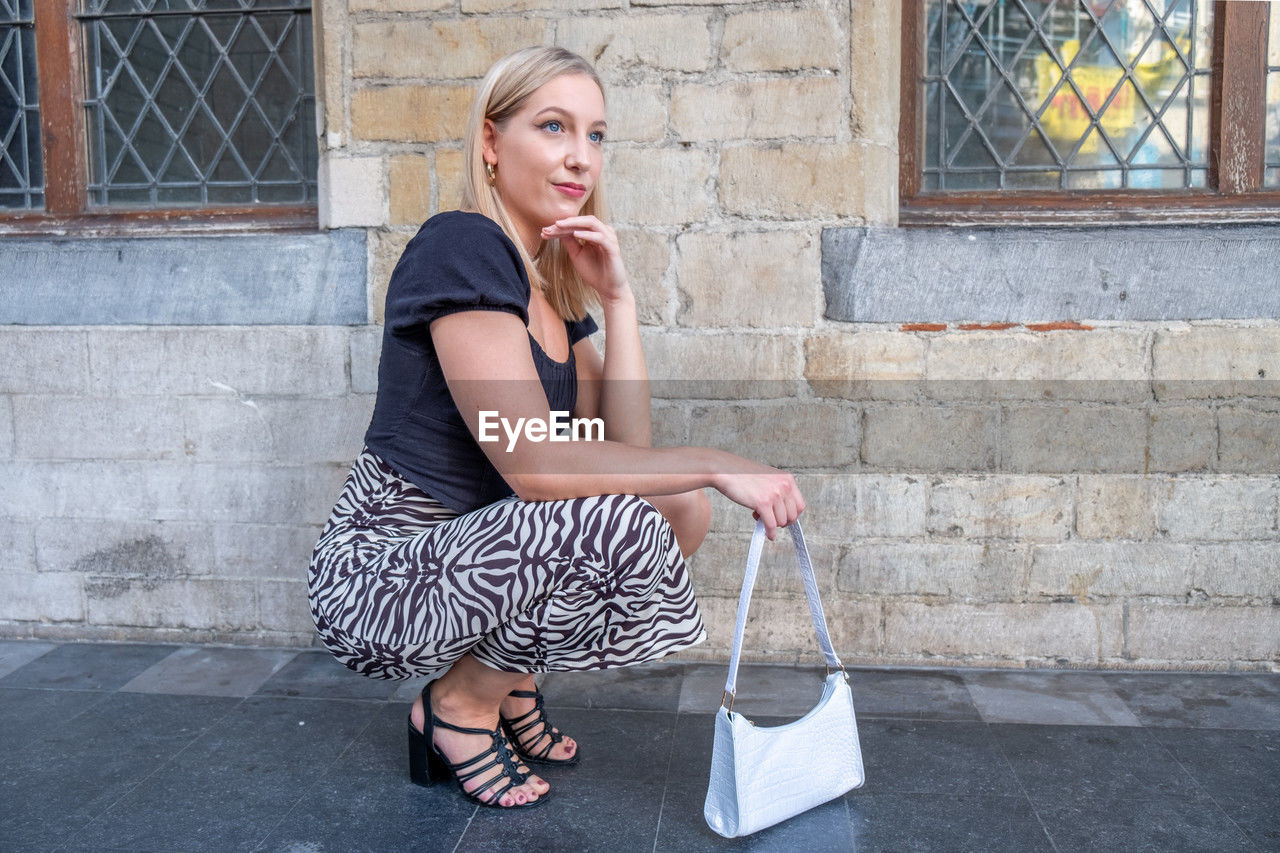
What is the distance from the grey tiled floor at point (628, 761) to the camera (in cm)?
223

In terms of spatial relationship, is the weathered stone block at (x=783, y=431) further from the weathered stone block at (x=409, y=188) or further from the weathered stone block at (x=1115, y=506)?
the weathered stone block at (x=409, y=188)

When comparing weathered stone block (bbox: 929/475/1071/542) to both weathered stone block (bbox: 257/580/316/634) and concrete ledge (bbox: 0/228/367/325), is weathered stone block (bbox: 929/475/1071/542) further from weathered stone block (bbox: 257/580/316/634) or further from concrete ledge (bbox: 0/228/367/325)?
weathered stone block (bbox: 257/580/316/634)

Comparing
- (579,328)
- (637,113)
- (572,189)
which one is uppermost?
(637,113)

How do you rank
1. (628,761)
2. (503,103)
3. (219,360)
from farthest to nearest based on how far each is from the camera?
(219,360), (628,761), (503,103)

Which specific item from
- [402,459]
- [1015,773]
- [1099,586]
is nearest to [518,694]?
[402,459]

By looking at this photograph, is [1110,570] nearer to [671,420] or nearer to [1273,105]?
[671,420]

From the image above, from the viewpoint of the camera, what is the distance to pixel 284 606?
3.50m

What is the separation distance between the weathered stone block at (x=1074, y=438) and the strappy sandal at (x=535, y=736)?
63.8 inches

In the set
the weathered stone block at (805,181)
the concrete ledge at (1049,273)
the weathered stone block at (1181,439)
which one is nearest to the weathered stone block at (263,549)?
the weathered stone block at (805,181)

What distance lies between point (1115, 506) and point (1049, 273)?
74cm

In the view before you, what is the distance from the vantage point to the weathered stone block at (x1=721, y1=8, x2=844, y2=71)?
313 cm

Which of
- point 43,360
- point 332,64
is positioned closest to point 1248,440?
point 332,64

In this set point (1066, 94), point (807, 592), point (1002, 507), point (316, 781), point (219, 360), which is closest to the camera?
point (807, 592)

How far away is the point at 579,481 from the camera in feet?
6.96
